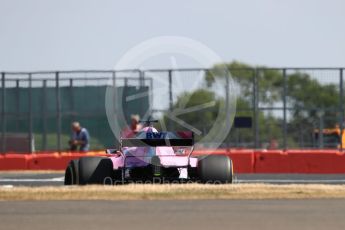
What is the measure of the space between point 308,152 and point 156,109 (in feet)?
15.2

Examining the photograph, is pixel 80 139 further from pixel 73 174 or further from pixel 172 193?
pixel 172 193

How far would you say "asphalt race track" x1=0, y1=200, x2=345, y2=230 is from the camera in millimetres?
10617

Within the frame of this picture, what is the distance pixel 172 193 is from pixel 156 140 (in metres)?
3.12

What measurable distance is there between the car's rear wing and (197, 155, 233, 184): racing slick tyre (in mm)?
520

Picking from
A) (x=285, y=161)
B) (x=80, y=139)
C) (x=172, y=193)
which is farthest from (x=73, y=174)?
(x=80, y=139)

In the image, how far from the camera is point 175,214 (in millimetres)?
11703

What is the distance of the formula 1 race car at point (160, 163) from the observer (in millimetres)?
17375

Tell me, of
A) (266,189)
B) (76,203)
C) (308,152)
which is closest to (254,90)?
(308,152)

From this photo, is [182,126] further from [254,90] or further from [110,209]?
[110,209]

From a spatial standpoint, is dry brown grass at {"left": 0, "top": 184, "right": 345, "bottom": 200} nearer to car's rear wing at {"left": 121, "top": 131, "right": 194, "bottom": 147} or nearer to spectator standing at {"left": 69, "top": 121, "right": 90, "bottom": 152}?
car's rear wing at {"left": 121, "top": 131, "right": 194, "bottom": 147}

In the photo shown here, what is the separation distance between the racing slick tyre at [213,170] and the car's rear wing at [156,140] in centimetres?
52

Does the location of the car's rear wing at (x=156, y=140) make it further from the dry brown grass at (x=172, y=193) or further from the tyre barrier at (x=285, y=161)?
the tyre barrier at (x=285, y=161)

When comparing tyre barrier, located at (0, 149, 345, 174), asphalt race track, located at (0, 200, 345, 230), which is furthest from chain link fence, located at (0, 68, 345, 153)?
asphalt race track, located at (0, 200, 345, 230)

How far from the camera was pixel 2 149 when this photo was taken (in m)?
31.2
